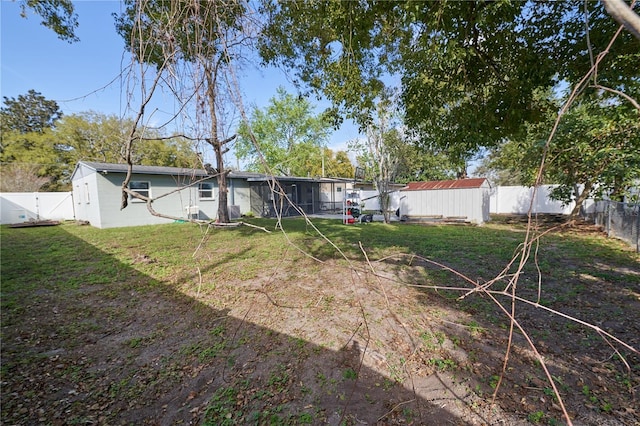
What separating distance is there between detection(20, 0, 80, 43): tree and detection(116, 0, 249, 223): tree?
2755 millimetres

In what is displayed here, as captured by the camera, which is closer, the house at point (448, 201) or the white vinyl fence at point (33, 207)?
the house at point (448, 201)

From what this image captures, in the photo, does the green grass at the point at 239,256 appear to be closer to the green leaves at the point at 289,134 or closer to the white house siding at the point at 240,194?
the white house siding at the point at 240,194

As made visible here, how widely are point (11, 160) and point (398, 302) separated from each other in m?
28.4

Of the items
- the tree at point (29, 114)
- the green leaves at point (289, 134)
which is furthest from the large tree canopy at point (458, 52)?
the tree at point (29, 114)

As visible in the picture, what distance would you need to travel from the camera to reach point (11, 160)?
64.4 feet

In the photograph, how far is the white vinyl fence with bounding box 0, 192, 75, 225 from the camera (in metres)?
13.5

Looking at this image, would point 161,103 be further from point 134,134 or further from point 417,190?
point 417,190

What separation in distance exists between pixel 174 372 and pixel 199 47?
2.61 m

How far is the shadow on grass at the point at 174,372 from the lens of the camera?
198 centimetres

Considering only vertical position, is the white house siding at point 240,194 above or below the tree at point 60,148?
below

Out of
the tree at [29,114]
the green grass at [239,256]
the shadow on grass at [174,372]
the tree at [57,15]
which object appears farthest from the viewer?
the tree at [29,114]

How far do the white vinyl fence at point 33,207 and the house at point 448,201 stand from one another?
18.0 metres

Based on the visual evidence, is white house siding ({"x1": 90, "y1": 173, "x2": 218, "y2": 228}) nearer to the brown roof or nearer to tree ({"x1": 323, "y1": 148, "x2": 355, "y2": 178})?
the brown roof

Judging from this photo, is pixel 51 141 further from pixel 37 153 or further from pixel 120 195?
pixel 120 195
